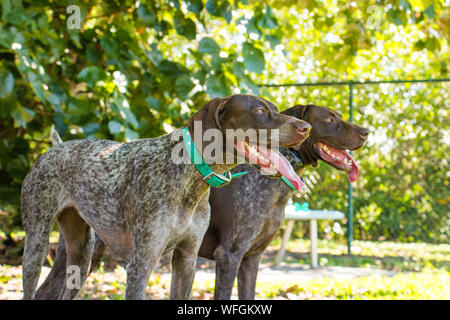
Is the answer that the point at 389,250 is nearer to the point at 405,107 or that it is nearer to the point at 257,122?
the point at 405,107

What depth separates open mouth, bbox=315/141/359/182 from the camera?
11.5 feet

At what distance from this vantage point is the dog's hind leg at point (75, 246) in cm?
330

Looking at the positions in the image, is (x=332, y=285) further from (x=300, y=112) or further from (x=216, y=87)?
(x=300, y=112)

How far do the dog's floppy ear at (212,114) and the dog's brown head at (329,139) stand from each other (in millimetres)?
923

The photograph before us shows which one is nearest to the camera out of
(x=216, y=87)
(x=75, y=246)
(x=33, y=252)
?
(x=33, y=252)

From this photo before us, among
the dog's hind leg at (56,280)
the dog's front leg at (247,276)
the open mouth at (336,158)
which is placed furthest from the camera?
the dog's front leg at (247,276)

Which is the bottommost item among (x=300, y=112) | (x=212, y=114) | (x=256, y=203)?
(x=256, y=203)

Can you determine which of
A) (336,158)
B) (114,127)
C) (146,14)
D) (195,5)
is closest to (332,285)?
(336,158)

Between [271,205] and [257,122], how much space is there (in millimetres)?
929

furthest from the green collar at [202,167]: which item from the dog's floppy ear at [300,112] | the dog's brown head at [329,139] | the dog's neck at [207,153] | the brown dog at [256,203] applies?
the dog's floppy ear at [300,112]

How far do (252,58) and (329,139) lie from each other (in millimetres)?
1412

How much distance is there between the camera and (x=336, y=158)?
3.55m

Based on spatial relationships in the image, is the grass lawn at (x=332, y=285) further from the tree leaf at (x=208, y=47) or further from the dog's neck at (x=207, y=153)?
the dog's neck at (x=207, y=153)

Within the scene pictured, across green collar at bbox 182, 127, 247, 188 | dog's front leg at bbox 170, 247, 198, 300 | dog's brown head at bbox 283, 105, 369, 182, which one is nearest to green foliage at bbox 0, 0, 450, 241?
dog's brown head at bbox 283, 105, 369, 182
